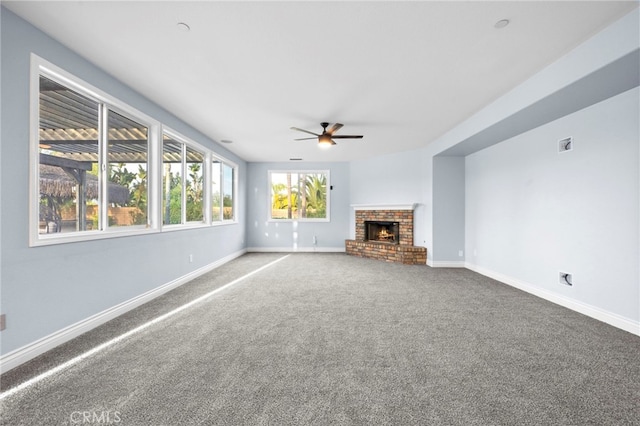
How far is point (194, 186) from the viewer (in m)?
4.73

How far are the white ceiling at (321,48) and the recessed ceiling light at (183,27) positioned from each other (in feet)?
0.13

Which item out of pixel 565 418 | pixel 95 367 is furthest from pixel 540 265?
pixel 95 367

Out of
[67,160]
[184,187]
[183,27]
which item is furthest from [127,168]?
[183,27]

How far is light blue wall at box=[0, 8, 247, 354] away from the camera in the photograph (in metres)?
1.88

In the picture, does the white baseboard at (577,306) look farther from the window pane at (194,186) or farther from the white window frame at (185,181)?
the window pane at (194,186)

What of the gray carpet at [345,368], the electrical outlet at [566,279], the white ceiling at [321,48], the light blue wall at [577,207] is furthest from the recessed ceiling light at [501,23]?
the electrical outlet at [566,279]

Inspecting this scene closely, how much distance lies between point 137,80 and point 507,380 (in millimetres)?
4425

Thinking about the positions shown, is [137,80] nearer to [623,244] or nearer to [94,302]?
[94,302]

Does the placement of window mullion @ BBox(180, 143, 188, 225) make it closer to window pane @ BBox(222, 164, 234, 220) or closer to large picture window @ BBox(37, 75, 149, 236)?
large picture window @ BBox(37, 75, 149, 236)

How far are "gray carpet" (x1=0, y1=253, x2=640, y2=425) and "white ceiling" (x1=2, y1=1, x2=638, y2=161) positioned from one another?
2.63 meters

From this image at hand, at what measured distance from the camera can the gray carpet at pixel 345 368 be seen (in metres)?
1.47

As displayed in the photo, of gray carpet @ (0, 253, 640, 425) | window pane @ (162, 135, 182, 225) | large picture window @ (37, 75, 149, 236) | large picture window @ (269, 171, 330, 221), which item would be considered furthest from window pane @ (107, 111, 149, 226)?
large picture window @ (269, 171, 330, 221)

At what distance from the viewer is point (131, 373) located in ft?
5.96

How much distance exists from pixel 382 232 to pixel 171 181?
507 centimetres
